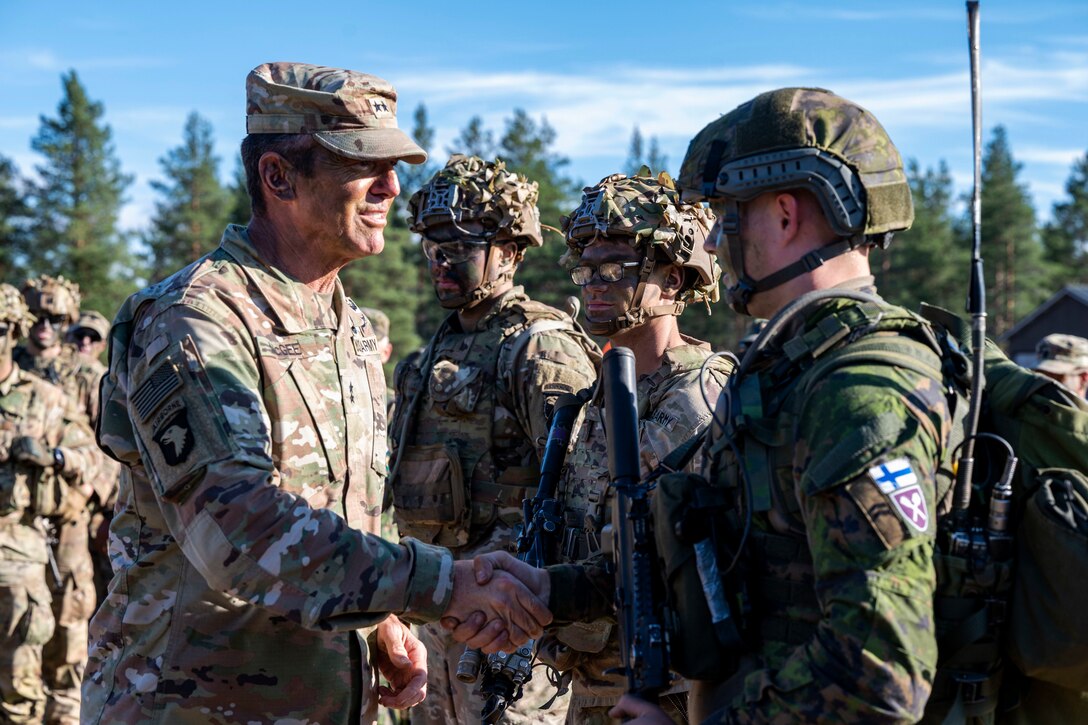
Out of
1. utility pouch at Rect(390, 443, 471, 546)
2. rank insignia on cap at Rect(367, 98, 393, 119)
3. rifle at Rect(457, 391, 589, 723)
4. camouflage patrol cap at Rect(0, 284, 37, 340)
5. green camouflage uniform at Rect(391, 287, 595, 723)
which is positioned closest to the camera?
rank insignia on cap at Rect(367, 98, 393, 119)

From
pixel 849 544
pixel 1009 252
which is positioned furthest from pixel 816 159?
pixel 1009 252

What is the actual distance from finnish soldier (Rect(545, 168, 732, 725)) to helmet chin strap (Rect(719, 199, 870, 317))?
1514 mm

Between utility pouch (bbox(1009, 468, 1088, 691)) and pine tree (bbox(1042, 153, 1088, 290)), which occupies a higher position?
utility pouch (bbox(1009, 468, 1088, 691))

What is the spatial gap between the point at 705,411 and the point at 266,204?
6.66ft

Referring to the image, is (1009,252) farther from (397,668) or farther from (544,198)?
(397,668)

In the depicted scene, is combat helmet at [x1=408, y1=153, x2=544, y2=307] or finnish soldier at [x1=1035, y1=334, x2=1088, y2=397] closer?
combat helmet at [x1=408, y1=153, x2=544, y2=307]

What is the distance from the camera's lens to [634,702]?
3.14 metres

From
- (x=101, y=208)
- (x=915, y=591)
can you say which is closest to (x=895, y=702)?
(x=915, y=591)

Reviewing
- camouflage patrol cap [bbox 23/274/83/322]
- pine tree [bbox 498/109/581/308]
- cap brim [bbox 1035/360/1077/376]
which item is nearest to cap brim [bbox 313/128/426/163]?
cap brim [bbox 1035/360/1077/376]

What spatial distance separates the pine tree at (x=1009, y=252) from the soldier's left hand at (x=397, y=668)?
56066 millimetres

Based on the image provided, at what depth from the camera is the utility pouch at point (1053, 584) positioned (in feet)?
9.14

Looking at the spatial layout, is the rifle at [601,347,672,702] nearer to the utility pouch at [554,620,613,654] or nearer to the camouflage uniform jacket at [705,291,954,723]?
the camouflage uniform jacket at [705,291,954,723]

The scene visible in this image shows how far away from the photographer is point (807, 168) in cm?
320

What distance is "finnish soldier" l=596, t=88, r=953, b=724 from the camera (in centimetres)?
267
